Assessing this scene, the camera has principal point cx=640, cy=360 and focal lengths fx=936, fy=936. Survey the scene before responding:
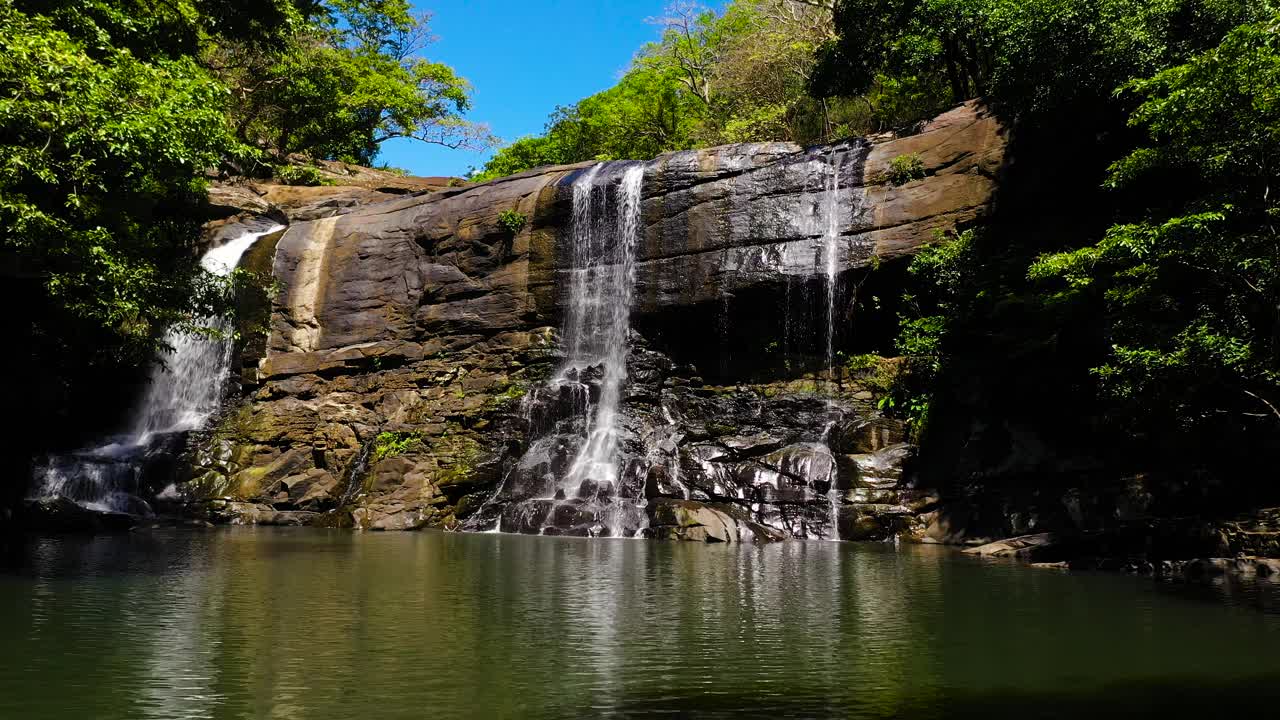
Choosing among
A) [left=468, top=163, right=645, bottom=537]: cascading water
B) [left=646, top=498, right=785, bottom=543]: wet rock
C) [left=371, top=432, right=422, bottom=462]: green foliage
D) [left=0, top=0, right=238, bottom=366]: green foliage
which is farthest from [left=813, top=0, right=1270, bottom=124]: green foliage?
[left=0, top=0, right=238, bottom=366]: green foliage

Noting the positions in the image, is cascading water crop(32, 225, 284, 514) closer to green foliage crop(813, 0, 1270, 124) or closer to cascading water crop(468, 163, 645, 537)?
cascading water crop(468, 163, 645, 537)

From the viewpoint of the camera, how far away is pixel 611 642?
5594 mm

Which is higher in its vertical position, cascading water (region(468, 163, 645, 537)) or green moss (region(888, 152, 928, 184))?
green moss (region(888, 152, 928, 184))

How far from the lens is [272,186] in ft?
99.9

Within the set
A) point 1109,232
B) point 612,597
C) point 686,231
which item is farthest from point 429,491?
point 1109,232

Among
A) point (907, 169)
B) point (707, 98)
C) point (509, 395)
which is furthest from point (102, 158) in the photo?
point (707, 98)

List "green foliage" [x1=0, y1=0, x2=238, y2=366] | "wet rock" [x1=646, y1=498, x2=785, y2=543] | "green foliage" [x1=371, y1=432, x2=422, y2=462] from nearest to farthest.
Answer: "green foliage" [x1=0, y1=0, x2=238, y2=366]
"wet rock" [x1=646, y1=498, x2=785, y2=543]
"green foliage" [x1=371, y1=432, x2=422, y2=462]

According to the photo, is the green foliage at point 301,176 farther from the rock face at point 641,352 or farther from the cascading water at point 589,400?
the cascading water at point 589,400

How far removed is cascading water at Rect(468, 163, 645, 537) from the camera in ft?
56.3

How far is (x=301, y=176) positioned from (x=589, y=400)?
17.5 metres

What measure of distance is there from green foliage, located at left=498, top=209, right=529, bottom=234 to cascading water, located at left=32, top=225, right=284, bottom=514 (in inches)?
260

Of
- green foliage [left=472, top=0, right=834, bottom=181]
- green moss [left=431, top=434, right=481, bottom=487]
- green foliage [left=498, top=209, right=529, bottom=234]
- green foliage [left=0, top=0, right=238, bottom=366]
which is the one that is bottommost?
green moss [left=431, top=434, right=481, bottom=487]

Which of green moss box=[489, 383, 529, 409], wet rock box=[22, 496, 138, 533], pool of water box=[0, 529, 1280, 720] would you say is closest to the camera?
pool of water box=[0, 529, 1280, 720]

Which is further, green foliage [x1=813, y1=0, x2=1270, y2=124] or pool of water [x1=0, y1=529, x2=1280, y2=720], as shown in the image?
green foliage [x1=813, y1=0, x2=1270, y2=124]
